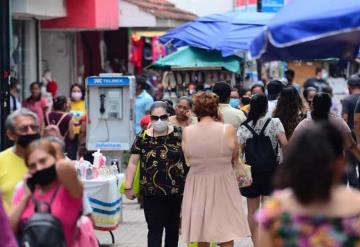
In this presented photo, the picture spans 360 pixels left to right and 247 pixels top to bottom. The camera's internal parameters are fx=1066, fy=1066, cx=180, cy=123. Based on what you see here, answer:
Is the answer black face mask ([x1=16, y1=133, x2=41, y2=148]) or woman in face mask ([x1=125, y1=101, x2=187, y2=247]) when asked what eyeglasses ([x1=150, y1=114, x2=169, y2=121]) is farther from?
black face mask ([x1=16, y1=133, x2=41, y2=148])

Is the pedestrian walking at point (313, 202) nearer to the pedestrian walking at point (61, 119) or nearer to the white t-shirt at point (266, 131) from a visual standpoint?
the white t-shirt at point (266, 131)

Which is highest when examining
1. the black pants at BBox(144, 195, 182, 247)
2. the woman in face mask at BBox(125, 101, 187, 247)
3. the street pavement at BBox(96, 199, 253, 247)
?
the woman in face mask at BBox(125, 101, 187, 247)

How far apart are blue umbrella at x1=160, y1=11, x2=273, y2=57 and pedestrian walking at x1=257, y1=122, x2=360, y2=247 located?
44.9ft

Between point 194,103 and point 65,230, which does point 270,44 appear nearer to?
point 194,103

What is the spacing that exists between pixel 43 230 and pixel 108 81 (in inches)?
317

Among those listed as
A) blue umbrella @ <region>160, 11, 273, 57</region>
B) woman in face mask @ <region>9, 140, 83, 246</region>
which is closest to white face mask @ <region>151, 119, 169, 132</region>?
woman in face mask @ <region>9, 140, 83, 246</region>

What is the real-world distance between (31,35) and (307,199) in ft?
56.9

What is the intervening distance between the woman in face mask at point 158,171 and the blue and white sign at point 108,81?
13.9 feet

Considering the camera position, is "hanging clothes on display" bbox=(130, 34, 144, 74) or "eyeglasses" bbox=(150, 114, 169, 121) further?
"hanging clothes on display" bbox=(130, 34, 144, 74)

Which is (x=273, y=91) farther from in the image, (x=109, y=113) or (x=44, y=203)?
(x=44, y=203)

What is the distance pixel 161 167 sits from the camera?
1001 cm

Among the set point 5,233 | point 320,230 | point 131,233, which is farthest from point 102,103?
point 320,230

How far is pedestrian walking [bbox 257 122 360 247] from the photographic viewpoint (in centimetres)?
490

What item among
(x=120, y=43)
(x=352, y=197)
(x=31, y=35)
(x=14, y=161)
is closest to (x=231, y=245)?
(x=14, y=161)
